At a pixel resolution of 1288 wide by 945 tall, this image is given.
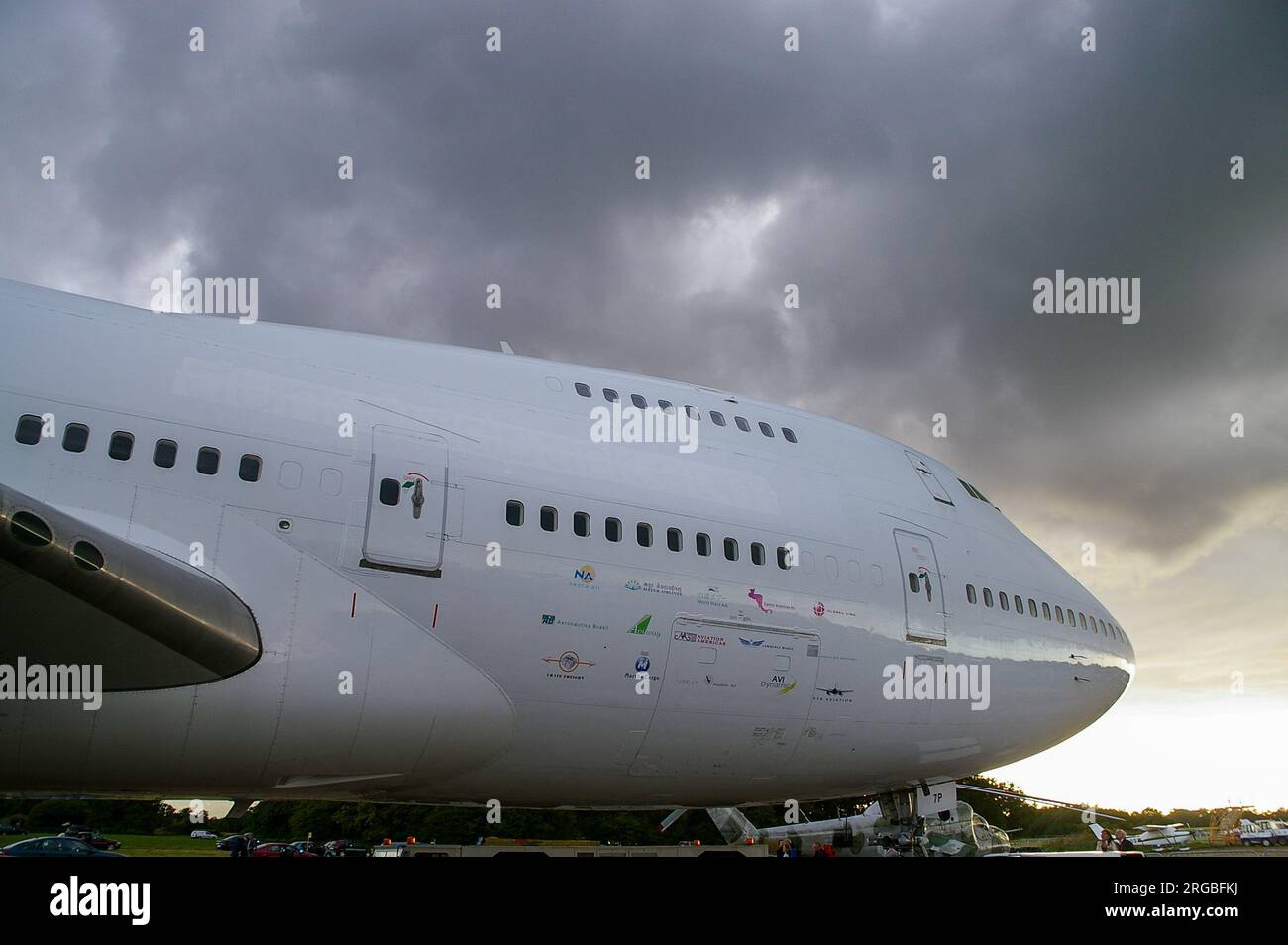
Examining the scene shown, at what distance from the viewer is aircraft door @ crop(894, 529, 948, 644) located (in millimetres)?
10641

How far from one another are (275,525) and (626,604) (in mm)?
3196

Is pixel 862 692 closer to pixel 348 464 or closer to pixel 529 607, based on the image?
pixel 529 607

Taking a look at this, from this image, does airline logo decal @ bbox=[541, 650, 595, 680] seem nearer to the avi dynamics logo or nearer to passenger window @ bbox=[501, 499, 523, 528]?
passenger window @ bbox=[501, 499, 523, 528]

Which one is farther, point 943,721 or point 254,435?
point 943,721

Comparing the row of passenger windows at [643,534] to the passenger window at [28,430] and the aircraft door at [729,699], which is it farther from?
the passenger window at [28,430]

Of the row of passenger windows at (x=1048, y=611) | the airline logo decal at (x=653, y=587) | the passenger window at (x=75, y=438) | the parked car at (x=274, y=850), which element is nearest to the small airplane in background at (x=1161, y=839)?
the row of passenger windows at (x=1048, y=611)

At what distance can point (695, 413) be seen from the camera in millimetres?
10539

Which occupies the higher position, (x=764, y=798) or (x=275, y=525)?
(x=275, y=525)

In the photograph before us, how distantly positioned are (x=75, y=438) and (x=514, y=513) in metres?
3.47

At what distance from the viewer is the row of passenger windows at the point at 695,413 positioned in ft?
32.4

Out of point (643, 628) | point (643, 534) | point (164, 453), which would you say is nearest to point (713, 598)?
point (643, 628)

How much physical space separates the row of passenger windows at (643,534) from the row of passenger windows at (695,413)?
176 centimetres
